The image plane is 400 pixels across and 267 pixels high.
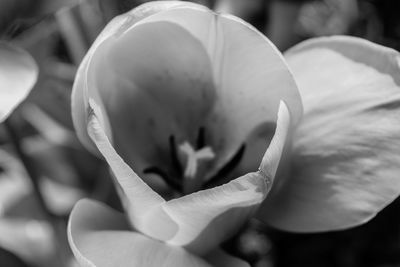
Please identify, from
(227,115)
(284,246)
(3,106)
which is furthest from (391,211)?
(3,106)

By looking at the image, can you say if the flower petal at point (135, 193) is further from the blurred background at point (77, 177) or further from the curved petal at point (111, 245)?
the blurred background at point (77, 177)

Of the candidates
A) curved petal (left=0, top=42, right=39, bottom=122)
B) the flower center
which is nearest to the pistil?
the flower center

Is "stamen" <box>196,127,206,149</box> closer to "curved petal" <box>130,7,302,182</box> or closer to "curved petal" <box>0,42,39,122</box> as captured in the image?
"curved petal" <box>130,7,302,182</box>

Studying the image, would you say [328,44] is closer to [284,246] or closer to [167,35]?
[167,35]

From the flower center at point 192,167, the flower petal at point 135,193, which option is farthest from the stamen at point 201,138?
the flower petal at point 135,193

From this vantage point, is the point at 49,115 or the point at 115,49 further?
the point at 49,115
